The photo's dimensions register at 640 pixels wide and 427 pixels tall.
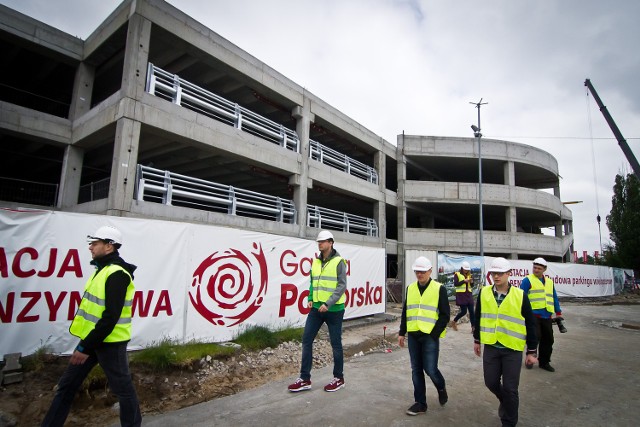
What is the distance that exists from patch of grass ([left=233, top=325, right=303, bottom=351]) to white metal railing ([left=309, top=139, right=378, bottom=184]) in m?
9.89

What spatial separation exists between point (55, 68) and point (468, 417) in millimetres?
15857

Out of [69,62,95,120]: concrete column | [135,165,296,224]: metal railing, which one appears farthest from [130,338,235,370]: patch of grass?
[69,62,95,120]: concrete column

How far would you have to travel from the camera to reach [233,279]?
22.0 feet

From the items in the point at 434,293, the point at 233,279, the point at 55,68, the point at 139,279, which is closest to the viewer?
the point at 434,293

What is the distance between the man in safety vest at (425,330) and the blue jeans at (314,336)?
0.94m

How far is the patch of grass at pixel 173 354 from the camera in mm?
5008

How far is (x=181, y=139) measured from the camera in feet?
35.8

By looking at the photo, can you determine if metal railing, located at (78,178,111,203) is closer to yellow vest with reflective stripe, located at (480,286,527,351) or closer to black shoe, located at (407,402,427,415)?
black shoe, located at (407,402,427,415)

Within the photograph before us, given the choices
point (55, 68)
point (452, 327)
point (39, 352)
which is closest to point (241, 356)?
point (39, 352)

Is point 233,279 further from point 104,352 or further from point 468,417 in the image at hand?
point 468,417

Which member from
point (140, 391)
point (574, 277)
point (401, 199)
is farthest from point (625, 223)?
point (140, 391)

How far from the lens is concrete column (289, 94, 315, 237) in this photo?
14.8 meters

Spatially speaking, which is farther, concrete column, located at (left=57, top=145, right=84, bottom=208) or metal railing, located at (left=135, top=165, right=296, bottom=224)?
concrete column, located at (left=57, top=145, right=84, bottom=208)

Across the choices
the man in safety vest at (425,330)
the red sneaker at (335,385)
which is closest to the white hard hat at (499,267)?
the man in safety vest at (425,330)
